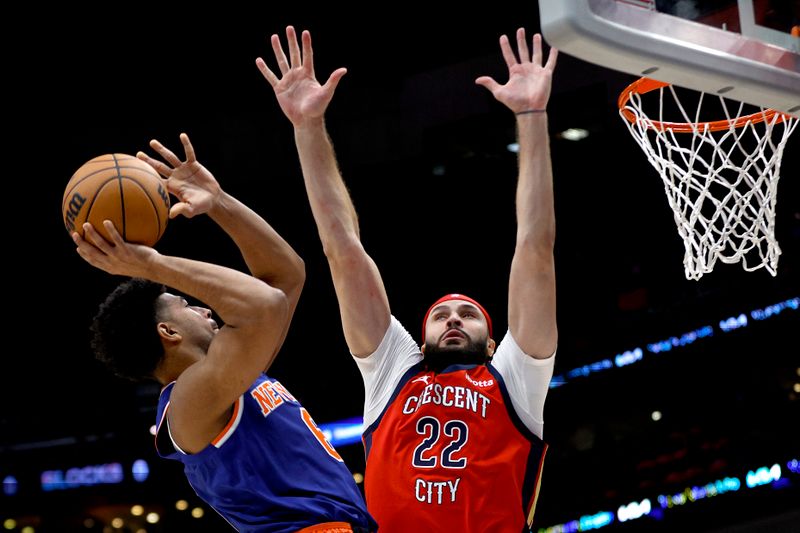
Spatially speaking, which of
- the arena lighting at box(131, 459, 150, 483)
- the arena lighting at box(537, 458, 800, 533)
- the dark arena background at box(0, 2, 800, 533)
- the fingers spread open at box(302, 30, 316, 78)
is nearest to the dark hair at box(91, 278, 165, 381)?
the fingers spread open at box(302, 30, 316, 78)

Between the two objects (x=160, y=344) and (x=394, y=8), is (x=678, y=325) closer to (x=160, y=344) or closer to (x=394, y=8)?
(x=394, y=8)

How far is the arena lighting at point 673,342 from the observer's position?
884 centimetres

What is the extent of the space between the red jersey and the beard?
0.14ft

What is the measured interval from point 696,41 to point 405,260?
709 cm

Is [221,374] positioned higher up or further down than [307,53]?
further down

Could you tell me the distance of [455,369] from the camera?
12.5ft

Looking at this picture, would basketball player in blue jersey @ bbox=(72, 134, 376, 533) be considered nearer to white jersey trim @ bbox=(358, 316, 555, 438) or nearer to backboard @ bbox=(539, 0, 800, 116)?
white jersey trim @ bbox=(358, 316, 555, 438)

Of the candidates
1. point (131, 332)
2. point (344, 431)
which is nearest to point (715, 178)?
point (131, 332)

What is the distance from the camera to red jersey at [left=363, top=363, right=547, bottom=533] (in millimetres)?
3529

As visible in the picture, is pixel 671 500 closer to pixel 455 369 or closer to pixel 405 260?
pixel 405 260

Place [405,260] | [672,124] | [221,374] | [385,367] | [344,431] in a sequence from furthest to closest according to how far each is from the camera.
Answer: [405,260] → [344,431] → [672,124] → [385,367] → [221,374]

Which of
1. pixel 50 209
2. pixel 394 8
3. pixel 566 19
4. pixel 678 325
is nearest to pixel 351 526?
pixel 566 19

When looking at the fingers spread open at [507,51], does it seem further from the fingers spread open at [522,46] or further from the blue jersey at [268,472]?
the blue jersey at [268,472]

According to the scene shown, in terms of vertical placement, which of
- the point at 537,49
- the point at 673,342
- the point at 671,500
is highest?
the point at 537,49
